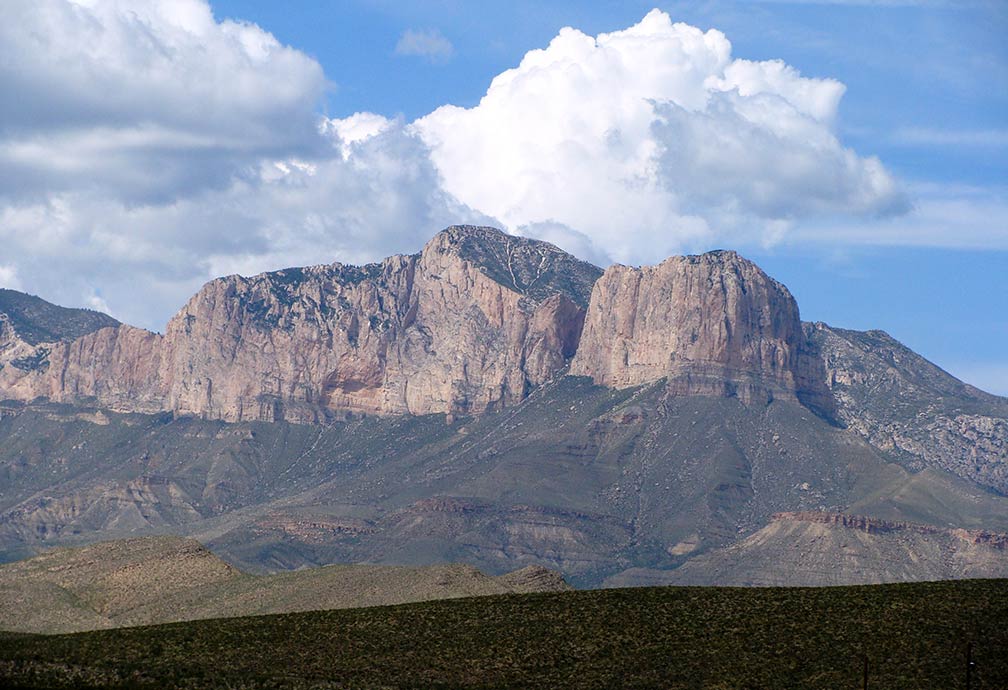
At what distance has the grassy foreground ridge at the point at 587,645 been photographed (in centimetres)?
15525

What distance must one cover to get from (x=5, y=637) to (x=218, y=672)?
30330 millimetres

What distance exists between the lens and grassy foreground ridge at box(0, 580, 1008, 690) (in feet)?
509

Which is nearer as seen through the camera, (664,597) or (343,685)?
(343,685)

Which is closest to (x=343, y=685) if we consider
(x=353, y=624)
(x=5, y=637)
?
(x=353, y=624)

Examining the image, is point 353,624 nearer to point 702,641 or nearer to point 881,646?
point 702,641

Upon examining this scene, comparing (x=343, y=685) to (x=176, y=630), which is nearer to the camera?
(x=343, y=685)

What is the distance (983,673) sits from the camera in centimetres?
15262

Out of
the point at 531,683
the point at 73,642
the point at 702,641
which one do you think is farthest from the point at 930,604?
the point at 73,642

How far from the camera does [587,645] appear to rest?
167875 millimetres

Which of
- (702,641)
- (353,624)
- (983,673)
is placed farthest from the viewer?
(353,624)

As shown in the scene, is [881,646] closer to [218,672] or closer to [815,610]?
[815,610]

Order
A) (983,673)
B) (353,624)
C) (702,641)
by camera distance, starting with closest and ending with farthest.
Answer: (983,673)
(702,641)
(353,624)

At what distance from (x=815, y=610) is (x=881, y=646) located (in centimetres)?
1363

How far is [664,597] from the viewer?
183125mm
